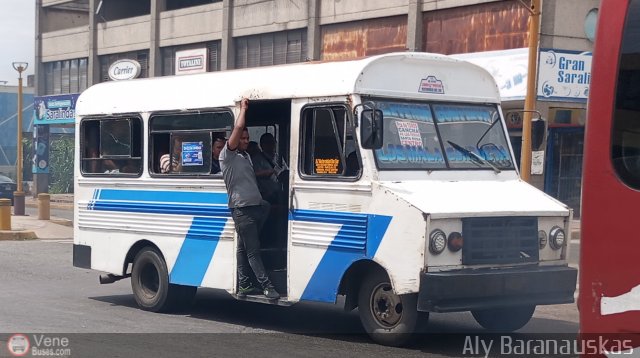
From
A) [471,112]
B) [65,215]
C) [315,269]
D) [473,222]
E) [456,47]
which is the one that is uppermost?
[456,47]

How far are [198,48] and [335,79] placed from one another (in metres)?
29.6

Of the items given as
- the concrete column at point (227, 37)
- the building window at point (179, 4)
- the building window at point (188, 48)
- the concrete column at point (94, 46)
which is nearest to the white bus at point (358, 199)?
the concrete column at point (227, 37)

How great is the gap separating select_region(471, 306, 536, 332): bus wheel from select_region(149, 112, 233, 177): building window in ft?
10.8

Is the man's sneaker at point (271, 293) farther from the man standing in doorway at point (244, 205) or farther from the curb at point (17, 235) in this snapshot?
the curb at point (17, 235)

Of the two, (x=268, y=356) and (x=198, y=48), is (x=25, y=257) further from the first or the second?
(x=198, y=48)

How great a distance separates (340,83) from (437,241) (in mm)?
1948

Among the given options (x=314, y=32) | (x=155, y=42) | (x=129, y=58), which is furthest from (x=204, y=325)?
(x=129, y=58)

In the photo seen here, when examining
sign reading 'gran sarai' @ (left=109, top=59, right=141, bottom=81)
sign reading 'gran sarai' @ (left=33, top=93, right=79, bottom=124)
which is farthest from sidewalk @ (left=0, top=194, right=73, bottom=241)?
sign reading 'gran sarai' @ (left=33, top=93, right=79, bottom=124)

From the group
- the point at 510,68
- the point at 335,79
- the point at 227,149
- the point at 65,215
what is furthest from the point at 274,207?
the point at 65,215

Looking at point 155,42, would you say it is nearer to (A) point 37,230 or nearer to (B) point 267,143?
(A) point 37,230

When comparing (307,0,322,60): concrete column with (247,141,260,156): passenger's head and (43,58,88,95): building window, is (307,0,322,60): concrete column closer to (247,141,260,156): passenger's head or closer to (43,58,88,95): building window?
(43,58,88,95): building window

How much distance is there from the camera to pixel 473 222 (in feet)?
28.8

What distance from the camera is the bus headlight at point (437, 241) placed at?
28.1 ft

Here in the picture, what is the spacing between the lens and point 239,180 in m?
10.3
